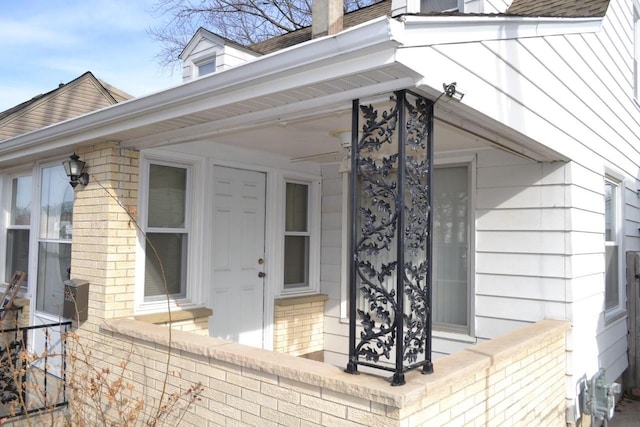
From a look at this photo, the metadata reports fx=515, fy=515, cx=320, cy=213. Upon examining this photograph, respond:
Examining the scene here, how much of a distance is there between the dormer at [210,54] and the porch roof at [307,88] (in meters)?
2.10

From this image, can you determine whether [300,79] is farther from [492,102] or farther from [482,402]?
[482,402]

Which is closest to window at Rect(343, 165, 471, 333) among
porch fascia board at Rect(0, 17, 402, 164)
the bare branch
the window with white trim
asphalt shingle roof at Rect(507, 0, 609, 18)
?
asphalt shingle roof at Rect(507, 0, 609, 18)

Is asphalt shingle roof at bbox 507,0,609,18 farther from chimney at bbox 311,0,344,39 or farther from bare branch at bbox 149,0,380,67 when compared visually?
bare branch at bbox 149,0,380,67

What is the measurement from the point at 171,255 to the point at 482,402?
120 inches

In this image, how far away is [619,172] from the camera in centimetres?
573

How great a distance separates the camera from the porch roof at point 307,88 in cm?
234

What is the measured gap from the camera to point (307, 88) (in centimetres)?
270

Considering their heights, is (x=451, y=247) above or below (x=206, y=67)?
below

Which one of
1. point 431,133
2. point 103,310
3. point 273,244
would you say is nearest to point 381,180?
point 431,133

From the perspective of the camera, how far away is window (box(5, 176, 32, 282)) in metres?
6.09

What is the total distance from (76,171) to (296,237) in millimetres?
2474

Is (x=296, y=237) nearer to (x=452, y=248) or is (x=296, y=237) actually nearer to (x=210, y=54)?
(x=452, y=248)

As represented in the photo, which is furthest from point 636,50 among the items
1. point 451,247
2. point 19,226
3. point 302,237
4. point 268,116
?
point 19,226

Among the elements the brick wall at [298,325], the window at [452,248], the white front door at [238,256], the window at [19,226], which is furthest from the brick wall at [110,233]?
the window at [452,248]
